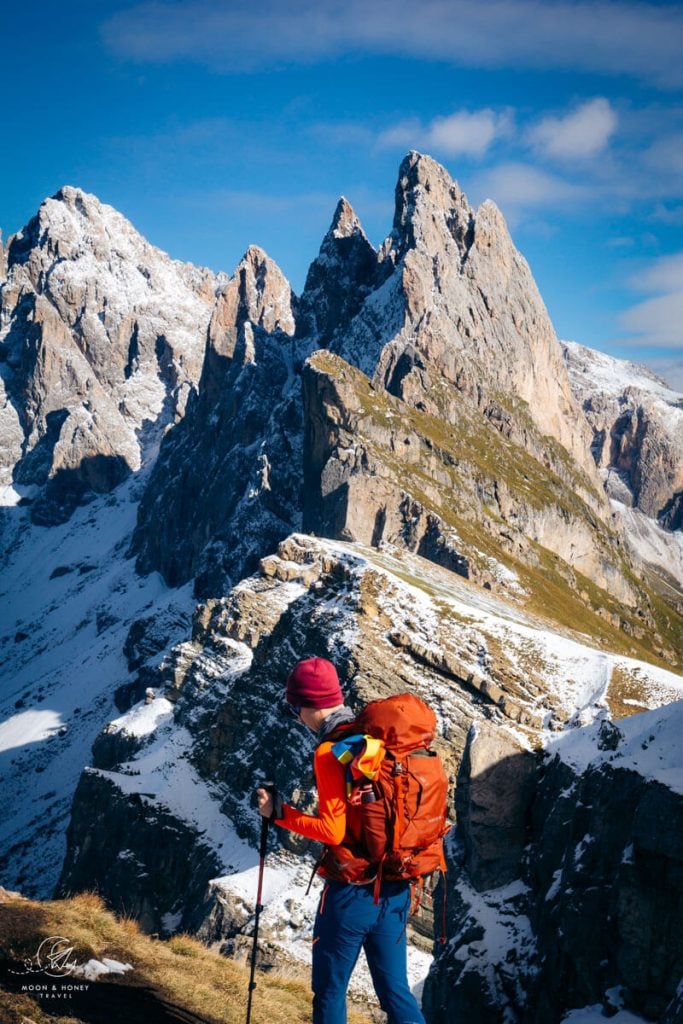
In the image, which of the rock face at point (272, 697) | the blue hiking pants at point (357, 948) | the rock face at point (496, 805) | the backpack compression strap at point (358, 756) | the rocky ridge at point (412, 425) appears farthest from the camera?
the rocky ridge at point (412, 425)

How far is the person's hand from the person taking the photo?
26.7 feet


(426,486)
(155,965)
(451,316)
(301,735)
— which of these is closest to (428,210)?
(451,316)

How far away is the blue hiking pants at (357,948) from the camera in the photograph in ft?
26.4

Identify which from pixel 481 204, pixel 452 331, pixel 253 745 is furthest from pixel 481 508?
pixel 481 204

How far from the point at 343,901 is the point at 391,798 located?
121 centimetres

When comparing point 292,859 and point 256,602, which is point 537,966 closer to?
point 292,859

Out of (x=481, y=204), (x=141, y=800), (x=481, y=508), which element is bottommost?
(x=141, y=800)

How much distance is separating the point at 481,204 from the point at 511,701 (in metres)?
174

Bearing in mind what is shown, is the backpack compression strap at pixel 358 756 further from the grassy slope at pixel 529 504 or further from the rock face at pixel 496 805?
the grassy slope at pixel 529 504

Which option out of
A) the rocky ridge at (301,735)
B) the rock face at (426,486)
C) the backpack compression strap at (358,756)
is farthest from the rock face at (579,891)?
the rock face at (426,486)

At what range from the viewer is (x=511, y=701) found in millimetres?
37250

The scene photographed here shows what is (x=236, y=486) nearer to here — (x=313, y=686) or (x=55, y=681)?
(x=55, y=681)

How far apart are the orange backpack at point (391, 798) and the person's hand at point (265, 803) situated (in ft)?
2.65

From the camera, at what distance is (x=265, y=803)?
26.8 feet
